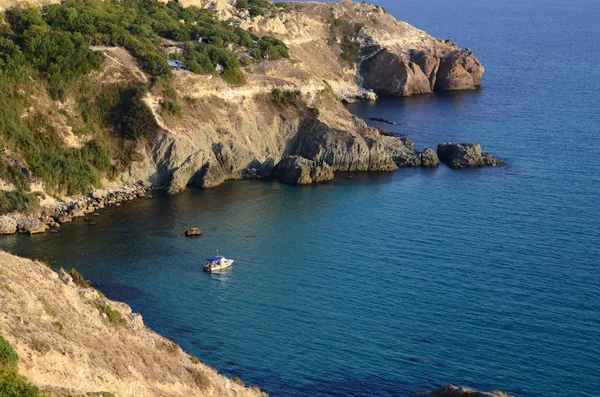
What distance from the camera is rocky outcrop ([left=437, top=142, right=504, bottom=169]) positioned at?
12094 cm

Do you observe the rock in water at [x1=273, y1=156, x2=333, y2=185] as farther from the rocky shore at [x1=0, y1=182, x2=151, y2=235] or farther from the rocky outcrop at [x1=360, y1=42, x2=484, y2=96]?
the rocky outcrop at [x1=360, y1=42, x2=484, y2=96]

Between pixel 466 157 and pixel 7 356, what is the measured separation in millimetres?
90433

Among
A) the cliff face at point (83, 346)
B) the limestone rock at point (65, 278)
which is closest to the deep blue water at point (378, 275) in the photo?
the cliff face at point (83, 346)

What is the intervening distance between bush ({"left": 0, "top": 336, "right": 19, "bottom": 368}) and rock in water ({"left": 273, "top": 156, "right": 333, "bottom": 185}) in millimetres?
72043

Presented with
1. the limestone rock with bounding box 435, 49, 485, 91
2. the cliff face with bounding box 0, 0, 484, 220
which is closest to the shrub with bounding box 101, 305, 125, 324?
the cliff face with bounding box 0, 0, 484, 220

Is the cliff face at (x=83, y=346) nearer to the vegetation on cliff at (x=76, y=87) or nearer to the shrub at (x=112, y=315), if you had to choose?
the shrub at (x=112, y=315)

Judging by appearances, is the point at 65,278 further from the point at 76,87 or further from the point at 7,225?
the point at 76,87

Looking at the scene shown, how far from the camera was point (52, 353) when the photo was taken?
42312 millimetres

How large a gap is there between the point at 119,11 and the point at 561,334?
88.6m

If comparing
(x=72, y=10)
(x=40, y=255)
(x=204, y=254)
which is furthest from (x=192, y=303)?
(x=72, y=10)

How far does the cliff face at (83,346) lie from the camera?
4172 cm

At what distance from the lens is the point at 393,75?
172625mm

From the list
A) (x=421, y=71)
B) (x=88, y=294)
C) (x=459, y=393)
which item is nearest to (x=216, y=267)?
Answer: (x=88, y=294)

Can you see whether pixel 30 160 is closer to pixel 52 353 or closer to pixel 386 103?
pixel 52 353
